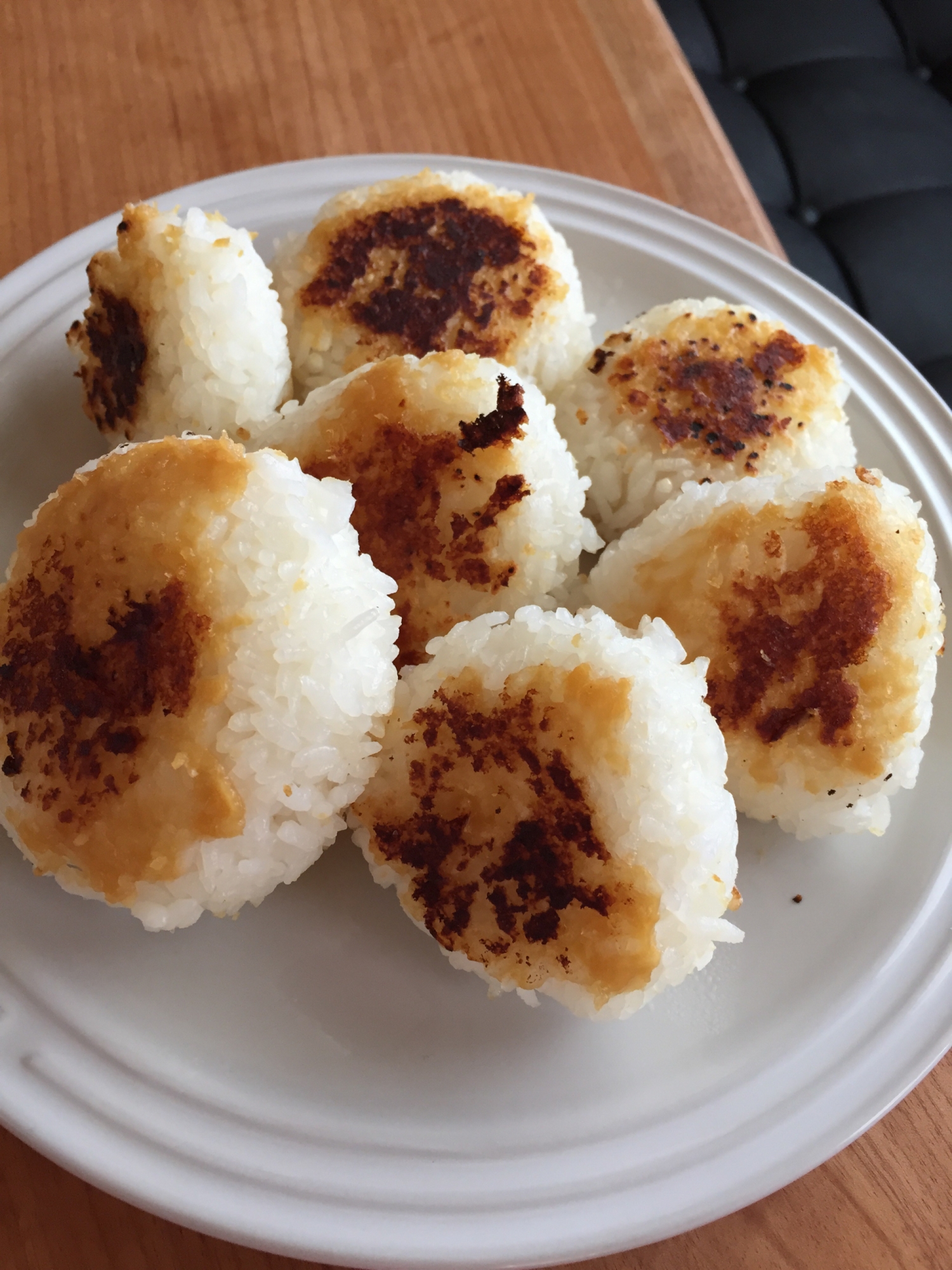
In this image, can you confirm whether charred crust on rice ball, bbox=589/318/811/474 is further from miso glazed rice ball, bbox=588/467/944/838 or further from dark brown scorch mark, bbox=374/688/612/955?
dark brown scorch mark, bbox=374/688/612/955

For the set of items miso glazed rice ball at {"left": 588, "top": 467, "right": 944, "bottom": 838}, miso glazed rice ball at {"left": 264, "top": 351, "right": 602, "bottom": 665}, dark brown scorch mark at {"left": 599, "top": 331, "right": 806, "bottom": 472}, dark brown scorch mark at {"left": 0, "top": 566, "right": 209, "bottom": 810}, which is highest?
dark brown scorch mark at {"left": 0, "top": 566, "right": 209, "bottom": 810}

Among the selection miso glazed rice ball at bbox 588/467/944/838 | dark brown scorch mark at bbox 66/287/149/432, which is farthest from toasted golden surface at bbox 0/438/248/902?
miso glazed rice ball at bbox 588/467/944/838

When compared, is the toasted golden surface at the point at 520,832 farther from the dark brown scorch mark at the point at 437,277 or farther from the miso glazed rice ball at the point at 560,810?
the dark brown scorch mark at the point at 437,277

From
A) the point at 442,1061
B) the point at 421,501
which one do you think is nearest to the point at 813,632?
the point at 421,501

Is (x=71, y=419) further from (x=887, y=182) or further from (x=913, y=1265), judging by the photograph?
(x=887, y=182)

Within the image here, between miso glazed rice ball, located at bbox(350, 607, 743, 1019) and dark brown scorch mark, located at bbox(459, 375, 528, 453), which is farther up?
dark brown scorch mark, located at bbox(459, 375, 528, 453)

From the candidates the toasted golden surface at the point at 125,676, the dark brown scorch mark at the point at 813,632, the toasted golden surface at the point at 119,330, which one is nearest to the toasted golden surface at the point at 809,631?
the dark brown scorch mark at the point at 813,632

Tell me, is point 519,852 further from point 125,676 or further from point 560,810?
point 125,676
